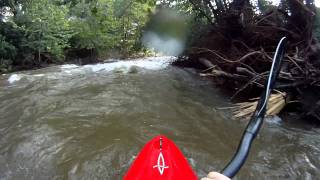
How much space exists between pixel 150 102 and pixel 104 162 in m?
2.75

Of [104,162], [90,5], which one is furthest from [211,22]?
[90,5]

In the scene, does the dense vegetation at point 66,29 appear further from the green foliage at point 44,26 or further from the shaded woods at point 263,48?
the shaded woods at point 263,48

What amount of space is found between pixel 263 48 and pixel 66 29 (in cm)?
954

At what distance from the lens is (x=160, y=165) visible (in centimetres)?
167

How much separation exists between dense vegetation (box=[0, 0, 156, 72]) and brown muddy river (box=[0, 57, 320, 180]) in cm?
561

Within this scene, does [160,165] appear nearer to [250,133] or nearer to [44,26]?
[250,133]

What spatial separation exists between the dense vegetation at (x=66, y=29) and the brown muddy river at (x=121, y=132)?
5614mm

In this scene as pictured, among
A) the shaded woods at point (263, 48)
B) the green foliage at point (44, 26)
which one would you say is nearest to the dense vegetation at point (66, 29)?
the green foliage at point (44, 26)

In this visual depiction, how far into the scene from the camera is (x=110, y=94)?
24.9 ft

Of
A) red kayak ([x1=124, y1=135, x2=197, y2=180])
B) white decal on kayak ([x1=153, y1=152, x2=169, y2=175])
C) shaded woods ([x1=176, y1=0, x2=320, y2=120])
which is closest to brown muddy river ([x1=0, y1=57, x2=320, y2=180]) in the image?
shaded woods ([x1=176, y1=0, x2=320, y2=120])

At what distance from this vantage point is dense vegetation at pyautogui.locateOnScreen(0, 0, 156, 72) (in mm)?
13781

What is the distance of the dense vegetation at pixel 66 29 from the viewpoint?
1378 cm

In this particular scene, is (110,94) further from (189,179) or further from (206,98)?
(189,179)

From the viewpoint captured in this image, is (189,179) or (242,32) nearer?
(189,179)
